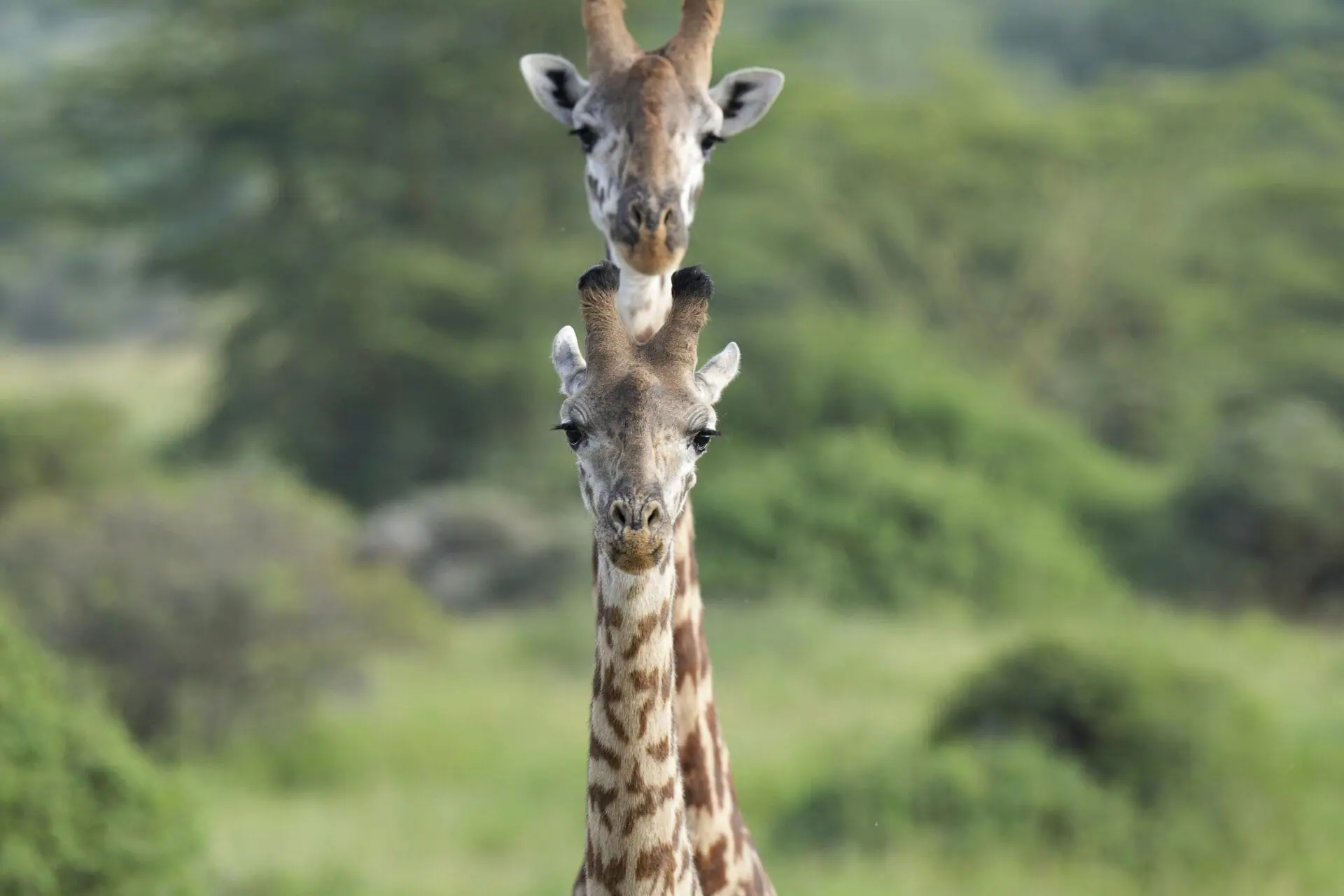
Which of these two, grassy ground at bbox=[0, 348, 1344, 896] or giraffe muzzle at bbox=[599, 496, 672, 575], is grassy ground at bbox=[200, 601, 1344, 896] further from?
giraffe muzzle at bbox=[599, 496, 672, 575]

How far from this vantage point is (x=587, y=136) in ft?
19.7

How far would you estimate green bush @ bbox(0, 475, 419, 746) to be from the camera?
1475 cm

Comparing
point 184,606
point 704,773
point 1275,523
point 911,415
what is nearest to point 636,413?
point 704,773

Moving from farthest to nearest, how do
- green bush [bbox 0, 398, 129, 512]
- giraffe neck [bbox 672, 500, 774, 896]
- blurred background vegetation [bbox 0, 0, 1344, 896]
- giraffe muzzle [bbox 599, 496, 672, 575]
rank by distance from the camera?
green bush [bbox 0, 398, 129, 512]
blurred background vegetation [bbox 0, 0, 1344, 896]
giraffe neck [bbox 672, 500, 774, 896]
giraffe muzzle [bbox 599, 496, 672, 575]

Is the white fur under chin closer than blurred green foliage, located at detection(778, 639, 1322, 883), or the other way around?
the white fur under chin

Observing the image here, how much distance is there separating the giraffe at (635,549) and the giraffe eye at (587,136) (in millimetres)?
1668

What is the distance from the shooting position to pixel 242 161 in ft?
91.3

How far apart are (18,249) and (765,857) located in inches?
1204

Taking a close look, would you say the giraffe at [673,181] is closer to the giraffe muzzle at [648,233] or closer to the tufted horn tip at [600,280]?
the giraffe muzzle at [648,233]

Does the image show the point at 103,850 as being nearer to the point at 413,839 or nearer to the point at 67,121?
the point at 413,839

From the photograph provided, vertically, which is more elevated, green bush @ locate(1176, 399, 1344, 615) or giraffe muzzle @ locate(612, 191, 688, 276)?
green bush @ locate(1176, 399, 1344, 615)

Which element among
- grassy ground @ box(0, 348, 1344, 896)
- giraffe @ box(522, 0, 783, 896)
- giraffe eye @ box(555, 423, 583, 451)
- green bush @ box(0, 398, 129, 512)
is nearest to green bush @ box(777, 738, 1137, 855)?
grassy ground @ box(0, 348, 1344, 896)

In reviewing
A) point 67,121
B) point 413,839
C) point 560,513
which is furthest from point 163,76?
point 413,839

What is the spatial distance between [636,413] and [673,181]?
1.71 metres
